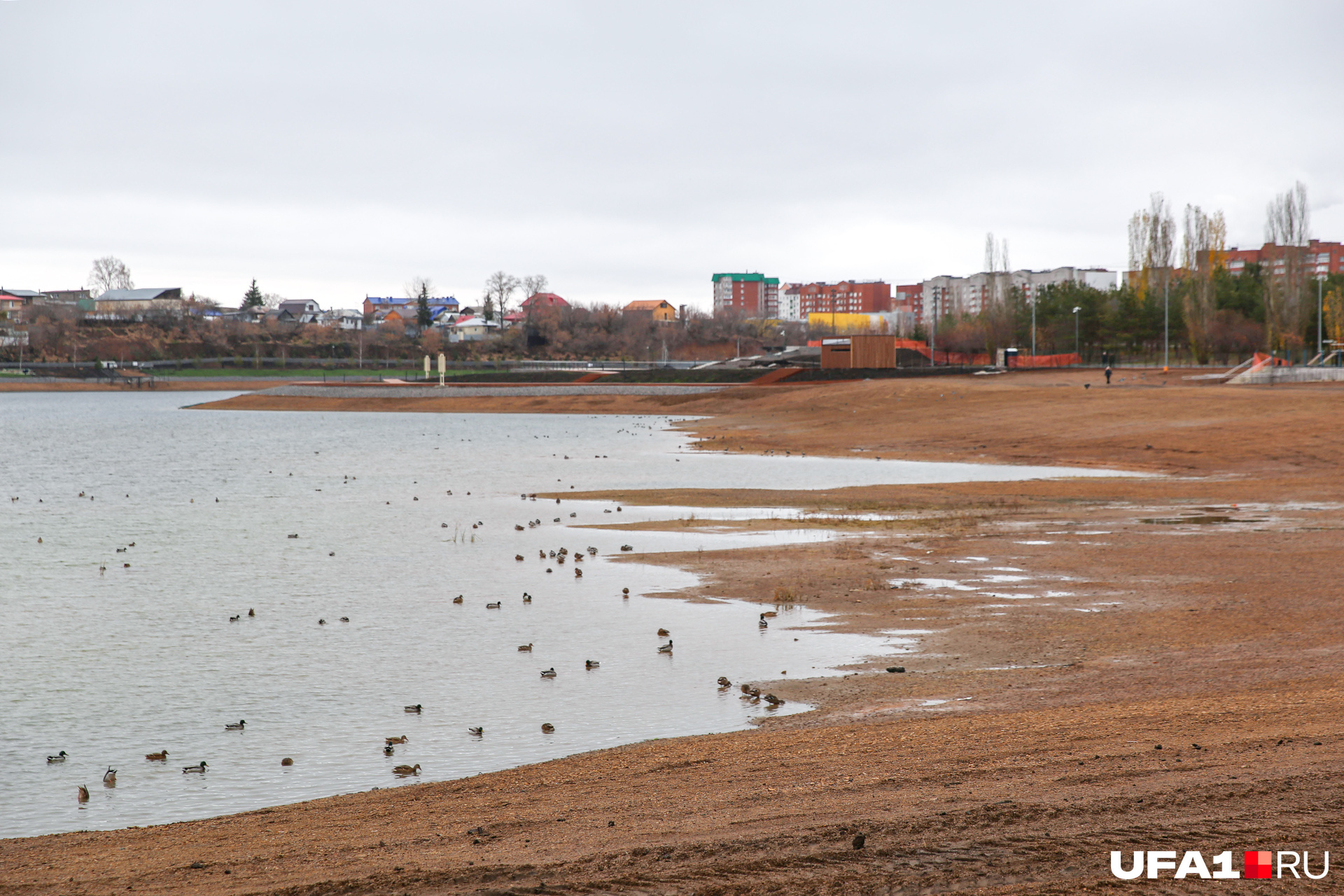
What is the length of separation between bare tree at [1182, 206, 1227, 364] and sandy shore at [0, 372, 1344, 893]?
84992 millimetres

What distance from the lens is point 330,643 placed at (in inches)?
566

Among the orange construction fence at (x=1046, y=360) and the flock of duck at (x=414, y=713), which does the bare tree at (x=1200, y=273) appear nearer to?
the orange construction fence at (x=1046, y=360)

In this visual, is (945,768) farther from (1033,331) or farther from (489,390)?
(1033,331)

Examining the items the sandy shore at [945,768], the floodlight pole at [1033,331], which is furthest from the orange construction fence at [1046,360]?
the sandy shore at [945,768]

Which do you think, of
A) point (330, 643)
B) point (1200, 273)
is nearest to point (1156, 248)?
point (1200, 273)

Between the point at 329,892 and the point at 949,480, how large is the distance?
29.6 meters

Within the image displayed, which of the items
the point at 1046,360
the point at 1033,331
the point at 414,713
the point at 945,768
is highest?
the point at 1033,331

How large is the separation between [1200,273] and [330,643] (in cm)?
10487

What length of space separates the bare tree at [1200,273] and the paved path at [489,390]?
43.9m

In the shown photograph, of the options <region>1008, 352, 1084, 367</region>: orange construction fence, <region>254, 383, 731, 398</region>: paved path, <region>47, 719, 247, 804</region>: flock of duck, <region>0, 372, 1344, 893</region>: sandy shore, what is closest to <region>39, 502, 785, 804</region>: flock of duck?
<region>47, 719, 247, 804</region>: flock of duck

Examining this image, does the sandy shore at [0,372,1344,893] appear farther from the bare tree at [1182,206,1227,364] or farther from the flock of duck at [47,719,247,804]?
the bare tree at [1182,206,1227,364]

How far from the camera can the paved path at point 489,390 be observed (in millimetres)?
95938

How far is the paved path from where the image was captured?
315 ft

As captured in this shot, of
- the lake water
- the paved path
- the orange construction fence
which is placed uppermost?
the orange construction fence
